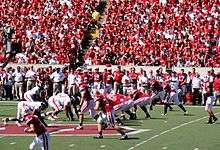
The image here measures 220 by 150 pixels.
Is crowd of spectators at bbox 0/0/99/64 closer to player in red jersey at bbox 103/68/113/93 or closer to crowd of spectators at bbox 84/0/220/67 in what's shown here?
crowd of spectators at bbox 84/0/220/67

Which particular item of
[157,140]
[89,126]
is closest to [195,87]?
[89,126]

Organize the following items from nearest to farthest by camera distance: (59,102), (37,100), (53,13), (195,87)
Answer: (37,100)
(59,102)
(195,87)
(53,13)

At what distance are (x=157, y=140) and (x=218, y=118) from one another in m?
6.83

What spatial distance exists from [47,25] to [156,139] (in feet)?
71.6

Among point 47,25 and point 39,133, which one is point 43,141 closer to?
point 39,133

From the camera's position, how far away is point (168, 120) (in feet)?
83.6

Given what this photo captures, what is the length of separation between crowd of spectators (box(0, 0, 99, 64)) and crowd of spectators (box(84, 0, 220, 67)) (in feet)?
4.71

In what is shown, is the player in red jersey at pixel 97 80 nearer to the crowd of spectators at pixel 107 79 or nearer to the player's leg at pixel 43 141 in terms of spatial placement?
the crowd of spectators at pixel 107 79

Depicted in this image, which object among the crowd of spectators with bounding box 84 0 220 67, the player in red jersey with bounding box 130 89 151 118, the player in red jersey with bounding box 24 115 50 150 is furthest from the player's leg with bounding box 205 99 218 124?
the crowd of spectators with bounding box 84 0 220 67

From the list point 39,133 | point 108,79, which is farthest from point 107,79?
point 39,133

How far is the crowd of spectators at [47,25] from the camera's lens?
38750 mm

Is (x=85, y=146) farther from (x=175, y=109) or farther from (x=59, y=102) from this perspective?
(x=175, y=109)

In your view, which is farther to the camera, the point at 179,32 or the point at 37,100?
the point at 179,32

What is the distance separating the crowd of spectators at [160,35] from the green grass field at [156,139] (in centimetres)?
1006
